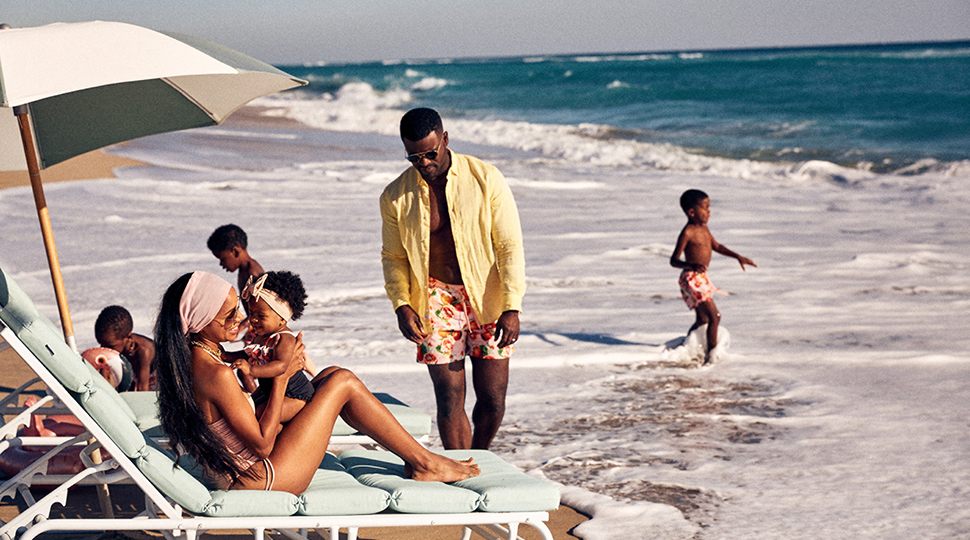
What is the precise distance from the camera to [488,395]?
159 inches

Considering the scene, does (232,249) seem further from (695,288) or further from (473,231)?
(695,288)

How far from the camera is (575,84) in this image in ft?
148

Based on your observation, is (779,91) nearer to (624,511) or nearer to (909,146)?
(909,146)

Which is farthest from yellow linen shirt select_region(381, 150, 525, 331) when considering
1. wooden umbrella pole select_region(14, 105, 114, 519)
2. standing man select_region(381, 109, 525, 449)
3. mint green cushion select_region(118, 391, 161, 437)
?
wooden umbrella pole select_region(14, 105, 114, 519)

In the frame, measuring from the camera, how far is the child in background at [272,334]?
312 centimetres

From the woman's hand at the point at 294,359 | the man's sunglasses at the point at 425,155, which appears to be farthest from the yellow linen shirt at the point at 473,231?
the woman's hand at the point at 294,359

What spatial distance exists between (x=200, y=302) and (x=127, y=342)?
2226 mm

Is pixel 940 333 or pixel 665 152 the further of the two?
pixel 665 152

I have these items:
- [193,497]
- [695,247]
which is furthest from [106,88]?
[695,247]

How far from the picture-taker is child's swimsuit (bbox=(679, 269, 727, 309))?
6.36 meters

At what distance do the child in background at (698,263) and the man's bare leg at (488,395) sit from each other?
2.68m

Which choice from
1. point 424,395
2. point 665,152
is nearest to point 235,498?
point 424,395

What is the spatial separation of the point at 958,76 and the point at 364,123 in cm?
2205

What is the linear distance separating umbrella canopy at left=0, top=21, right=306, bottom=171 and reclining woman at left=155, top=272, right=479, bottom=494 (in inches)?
35.6
